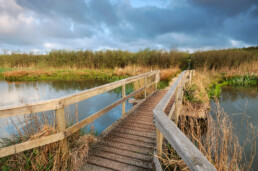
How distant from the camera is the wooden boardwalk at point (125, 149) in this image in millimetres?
2463

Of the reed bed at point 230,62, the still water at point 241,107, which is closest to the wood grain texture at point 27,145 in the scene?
the still water at point 241,107

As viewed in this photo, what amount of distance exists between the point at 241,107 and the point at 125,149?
7249 mm

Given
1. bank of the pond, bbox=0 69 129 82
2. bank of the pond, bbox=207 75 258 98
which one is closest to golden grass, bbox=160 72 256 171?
bank of the pond, bbox=207 75 258 98

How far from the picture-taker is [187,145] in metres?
1.05

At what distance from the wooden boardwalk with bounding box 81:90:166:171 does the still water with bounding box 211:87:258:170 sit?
3.05 m

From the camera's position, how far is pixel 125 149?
2.88m

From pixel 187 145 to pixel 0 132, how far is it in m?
5.65

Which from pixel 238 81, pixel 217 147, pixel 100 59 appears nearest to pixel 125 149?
pixel 217 147

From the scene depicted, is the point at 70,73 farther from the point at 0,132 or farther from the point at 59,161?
the point at 59,161

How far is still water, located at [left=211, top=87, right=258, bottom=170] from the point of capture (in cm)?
540

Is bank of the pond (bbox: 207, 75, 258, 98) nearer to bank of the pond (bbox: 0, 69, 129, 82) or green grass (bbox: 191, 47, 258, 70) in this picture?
green grass (bbox: 191, 47, 258, 70)

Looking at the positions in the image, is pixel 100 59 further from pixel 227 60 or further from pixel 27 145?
pixel 27 145

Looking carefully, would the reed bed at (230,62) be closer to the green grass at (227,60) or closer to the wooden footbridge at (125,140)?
the green grass at (227,60)

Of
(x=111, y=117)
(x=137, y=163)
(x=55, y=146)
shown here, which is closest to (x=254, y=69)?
(x=111, y=117)
